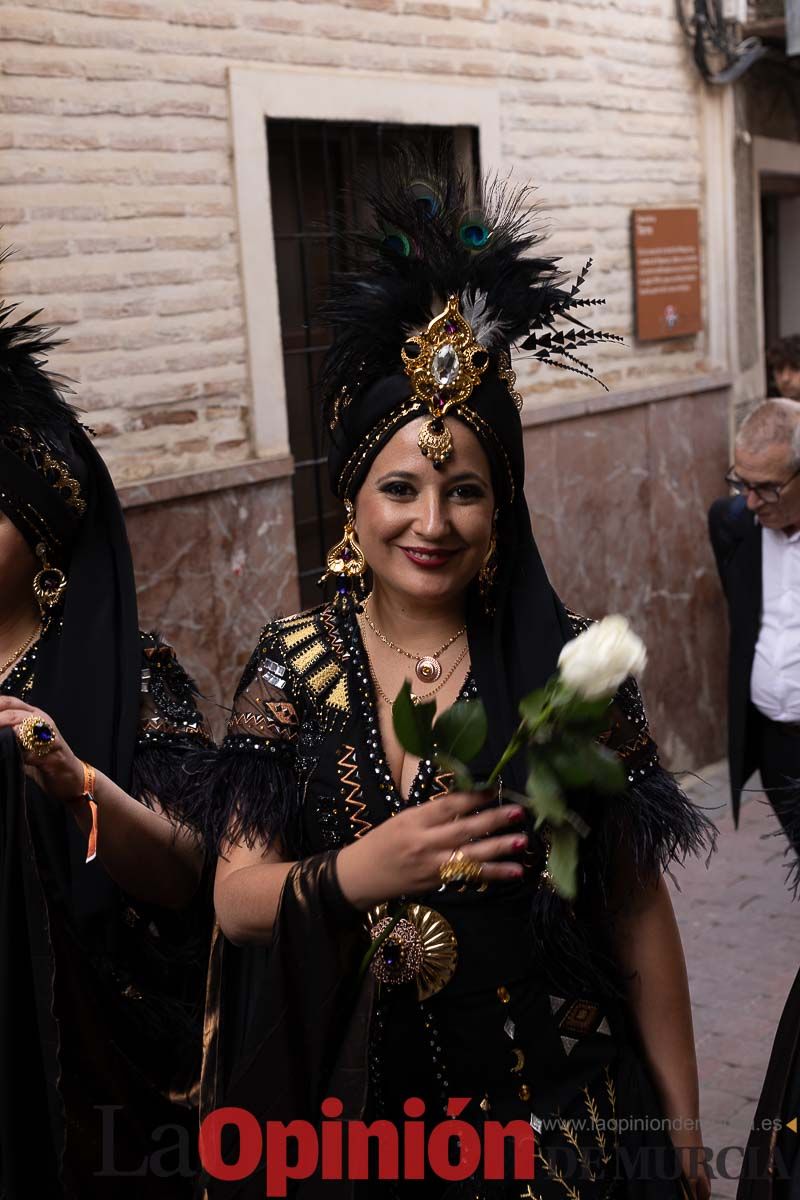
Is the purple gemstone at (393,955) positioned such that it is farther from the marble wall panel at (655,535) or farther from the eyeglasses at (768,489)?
the marble wall panel at (655,535)

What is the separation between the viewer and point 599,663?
188 cm

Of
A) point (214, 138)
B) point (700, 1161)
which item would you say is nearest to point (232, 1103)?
point (700, 1161)

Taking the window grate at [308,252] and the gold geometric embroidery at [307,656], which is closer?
the gold geometric embroidery at [307,656]

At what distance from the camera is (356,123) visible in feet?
19.7

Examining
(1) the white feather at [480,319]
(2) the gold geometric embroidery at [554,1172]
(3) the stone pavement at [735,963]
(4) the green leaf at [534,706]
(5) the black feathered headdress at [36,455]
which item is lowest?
(3) the stone pavement at [735,963]

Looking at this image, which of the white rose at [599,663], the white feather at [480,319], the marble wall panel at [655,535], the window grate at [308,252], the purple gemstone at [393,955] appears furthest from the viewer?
the marble wall panel at [655,535]

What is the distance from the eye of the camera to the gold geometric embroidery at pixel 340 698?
8.10 feet

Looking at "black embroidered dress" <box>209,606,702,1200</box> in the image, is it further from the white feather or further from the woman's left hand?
the white feather

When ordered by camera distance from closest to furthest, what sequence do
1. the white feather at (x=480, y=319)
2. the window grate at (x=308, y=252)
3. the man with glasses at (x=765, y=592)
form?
the white feather at (x=480, y=319) < the man with glasses at (x=765, y=592) < the window grate at (x=308, y=252)

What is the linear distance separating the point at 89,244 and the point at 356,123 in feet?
5.56

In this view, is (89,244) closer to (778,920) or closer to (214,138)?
(214,138)

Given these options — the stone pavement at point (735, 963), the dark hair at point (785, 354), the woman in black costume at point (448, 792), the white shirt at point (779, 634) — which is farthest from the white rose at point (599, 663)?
the dark hair at point (785, 354)

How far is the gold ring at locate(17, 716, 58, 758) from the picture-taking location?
2.50 metres

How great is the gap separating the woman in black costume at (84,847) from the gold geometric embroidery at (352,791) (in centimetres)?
46
